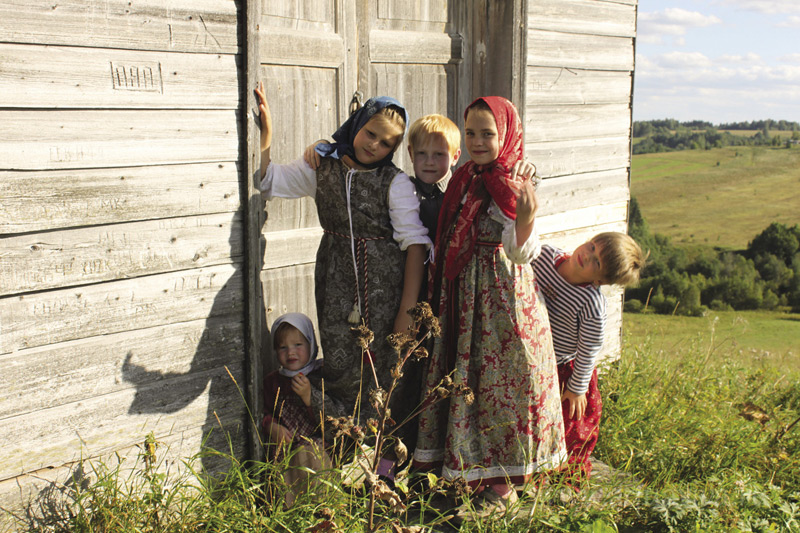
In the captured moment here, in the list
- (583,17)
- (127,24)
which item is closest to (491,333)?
(127,24)

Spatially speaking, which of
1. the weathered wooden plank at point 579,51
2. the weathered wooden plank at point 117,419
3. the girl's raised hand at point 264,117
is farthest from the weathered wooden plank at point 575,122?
the weathered wooden plank at point 117,419

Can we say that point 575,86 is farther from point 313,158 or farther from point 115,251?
point 115,251

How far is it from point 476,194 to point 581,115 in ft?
6.15

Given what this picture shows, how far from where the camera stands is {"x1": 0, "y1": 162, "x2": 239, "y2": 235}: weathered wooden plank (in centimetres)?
218

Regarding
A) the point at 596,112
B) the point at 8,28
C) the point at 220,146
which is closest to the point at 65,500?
the point at 220,146

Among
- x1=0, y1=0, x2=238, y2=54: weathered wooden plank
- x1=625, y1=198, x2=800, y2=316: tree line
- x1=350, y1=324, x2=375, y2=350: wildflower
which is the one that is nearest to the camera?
x1=350, y1=324, x2=375, y2=350: wildflower

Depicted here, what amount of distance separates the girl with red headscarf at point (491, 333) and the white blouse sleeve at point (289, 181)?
22.2 inches

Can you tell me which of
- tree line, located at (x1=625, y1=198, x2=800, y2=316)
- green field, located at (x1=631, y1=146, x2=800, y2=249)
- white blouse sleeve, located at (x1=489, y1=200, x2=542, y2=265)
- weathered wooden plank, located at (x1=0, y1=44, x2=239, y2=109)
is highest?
weathered wooden plank, located at (x1=0, y1=44, x2=239, y2=109)

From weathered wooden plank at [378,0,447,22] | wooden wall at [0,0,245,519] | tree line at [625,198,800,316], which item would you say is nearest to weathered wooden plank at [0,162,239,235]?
wooden wall at [0,0,245,519]

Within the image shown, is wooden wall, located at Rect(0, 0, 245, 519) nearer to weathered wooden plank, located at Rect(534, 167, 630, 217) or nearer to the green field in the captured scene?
weathered wooden plank, located at Rect(534, 167, 630, 217)

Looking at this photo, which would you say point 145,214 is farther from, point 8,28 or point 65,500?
point 65,500

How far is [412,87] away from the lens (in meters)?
3.57

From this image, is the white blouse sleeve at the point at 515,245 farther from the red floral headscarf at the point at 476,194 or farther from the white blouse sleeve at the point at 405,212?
the white blouse sleeve at the point at 405,212

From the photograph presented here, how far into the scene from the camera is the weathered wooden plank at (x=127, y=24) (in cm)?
214
